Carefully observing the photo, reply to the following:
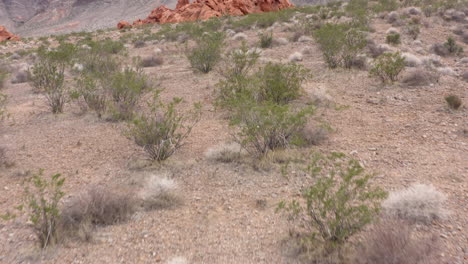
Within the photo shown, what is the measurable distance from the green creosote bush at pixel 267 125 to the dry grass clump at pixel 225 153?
0.55 feet

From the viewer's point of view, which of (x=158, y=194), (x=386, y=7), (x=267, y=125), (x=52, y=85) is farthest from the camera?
(x=386, y=7)

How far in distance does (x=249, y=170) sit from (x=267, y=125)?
0.76 meters

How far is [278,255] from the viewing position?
308cm

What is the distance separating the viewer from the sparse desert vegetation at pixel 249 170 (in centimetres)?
314

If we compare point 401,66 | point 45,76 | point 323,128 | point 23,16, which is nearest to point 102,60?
point 45,76

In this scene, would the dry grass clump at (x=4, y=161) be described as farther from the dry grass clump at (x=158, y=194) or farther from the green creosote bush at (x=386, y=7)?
the green creosote bush at (x=386, y=7)

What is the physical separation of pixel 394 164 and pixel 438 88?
4213 millimetres

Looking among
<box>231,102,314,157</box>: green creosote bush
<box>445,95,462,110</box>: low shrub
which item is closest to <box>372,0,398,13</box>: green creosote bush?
<box>445,95,462,110</box>: low shrub

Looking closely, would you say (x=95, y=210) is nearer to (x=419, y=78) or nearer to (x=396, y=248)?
(x=396, y=248)

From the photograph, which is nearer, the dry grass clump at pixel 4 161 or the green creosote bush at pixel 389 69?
the dry grass clump at pixel 4 161

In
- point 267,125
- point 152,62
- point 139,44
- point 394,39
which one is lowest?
point 139,44

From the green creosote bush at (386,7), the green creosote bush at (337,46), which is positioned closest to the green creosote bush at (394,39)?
the green creosote bush at (337,46)

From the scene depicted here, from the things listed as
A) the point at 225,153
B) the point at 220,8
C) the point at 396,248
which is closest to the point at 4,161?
the point at 225,153

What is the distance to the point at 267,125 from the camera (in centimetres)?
491
